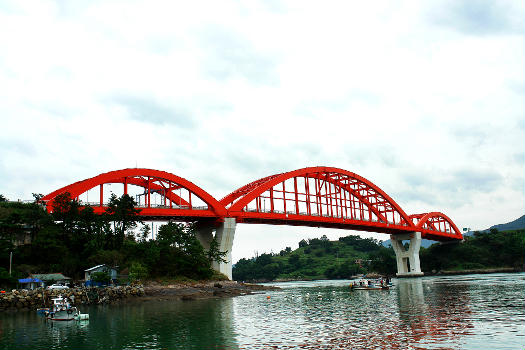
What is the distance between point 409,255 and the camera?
121m

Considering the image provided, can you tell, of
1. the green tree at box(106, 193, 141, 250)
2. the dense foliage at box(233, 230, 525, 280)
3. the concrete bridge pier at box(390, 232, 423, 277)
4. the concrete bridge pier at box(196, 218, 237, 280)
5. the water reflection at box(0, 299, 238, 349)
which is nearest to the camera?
the water reflection at box(0, 299, 238, 349)

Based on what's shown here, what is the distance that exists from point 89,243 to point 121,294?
10.3 m

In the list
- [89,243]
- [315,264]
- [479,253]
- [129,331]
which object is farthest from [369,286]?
[315,264]

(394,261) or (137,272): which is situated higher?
(137,272)

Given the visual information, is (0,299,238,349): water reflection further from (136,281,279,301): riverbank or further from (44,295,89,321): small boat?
(136,281,279,301): riverbank

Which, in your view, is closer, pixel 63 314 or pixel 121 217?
pixel 63 314

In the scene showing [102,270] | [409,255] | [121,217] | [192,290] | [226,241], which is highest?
[121,217]

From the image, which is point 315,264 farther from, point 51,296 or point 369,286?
point 51,296

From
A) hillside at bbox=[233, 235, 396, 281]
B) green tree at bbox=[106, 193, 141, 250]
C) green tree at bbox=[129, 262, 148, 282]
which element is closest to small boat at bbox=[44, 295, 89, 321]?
green tree at bbox=[129, 262, 148, 282]

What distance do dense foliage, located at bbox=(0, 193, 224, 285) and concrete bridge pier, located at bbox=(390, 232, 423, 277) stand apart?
66366mm

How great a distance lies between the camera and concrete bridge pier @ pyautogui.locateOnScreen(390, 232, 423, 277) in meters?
119

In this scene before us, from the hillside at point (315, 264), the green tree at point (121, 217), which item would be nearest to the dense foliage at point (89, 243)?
the green tree at point (121, 217)

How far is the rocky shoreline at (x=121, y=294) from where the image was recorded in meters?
48.6

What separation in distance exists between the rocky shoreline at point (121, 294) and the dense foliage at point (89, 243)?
3.01 meters
